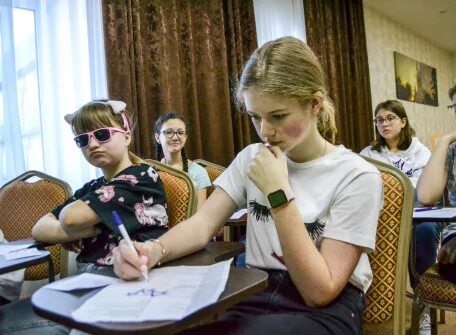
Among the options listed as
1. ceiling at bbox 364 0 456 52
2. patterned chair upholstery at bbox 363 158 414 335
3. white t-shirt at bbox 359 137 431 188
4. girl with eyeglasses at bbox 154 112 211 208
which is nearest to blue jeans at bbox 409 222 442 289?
white t-shirt at bbox 359 137 431 188

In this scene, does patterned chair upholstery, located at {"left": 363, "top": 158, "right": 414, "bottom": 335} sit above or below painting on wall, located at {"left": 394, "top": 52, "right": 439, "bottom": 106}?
below

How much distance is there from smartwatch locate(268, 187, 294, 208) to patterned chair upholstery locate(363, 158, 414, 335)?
1.32 ft

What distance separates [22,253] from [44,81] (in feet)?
6.21

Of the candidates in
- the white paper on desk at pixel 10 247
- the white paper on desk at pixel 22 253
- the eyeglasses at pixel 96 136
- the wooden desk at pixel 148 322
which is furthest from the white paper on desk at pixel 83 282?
the eyeglasses at pixel 96 136

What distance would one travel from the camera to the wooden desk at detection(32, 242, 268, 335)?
0.71 meters

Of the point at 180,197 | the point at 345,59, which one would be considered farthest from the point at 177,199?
the point at 345,59

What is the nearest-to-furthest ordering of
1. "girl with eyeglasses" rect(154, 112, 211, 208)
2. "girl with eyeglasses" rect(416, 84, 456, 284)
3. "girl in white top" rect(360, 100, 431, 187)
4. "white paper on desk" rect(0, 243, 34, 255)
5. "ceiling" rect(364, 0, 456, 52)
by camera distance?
"white paper on desk" rect(0, 243, 34, 255), "girl with eyeglasses" rect(416, 84, 456, 284), "girl with eyeglasses" rect(154, 112, 211, 208), "girl in white top" rect(360, 100, 431, 187), "ceiling" rect(364, 0, 456, 52)

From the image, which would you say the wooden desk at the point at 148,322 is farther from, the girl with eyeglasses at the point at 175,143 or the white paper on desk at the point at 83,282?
the girl with eyeglasses at the point at 175,143

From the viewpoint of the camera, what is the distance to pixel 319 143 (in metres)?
1.28

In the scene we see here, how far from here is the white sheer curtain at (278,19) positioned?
472cm

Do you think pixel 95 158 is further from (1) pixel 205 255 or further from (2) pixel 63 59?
(2) pixel 63 59

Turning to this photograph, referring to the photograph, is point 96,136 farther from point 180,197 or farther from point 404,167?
point 404,167

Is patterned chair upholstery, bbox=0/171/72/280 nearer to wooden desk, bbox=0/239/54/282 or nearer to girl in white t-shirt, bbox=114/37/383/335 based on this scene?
wooden desk, bbox=0/239/54/282

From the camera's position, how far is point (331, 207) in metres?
1.16
